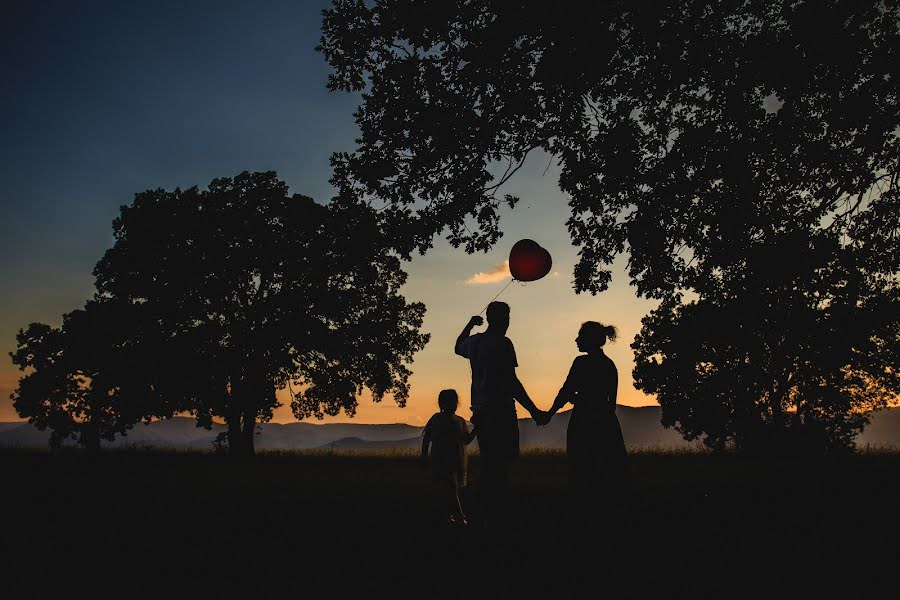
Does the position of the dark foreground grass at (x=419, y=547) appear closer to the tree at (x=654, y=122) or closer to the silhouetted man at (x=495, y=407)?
the silhouetted man at (x=495, y=407)

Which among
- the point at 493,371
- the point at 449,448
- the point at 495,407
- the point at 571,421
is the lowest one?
the point at 449,448

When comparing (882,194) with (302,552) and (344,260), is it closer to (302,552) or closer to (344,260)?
(344,260)

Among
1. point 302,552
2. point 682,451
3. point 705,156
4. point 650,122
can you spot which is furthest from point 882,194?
point 682,451

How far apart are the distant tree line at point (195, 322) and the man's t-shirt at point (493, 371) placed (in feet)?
65.2

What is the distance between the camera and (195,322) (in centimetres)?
2706

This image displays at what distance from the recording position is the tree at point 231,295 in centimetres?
2622

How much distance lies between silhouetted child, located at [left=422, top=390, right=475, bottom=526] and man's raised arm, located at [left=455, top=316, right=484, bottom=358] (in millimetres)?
1318

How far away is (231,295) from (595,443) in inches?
941

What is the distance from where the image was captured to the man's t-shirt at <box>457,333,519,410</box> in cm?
638

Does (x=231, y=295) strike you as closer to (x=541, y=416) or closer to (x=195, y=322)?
(x=195, y=322)

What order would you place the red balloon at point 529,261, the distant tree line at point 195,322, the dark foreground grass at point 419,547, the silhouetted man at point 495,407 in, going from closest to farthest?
1. the dark foreground grass at point 419,547
2. the silhouetted man at point 495,407
3. the red balloon at point 529,261
4. the distant tree line at point 195,322

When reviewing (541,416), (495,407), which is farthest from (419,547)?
(541,416)

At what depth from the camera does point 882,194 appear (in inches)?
444

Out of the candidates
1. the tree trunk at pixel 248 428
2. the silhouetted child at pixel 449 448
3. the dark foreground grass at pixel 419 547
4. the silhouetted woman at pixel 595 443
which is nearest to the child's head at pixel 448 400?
the silhouetted child at pixel 449 448
